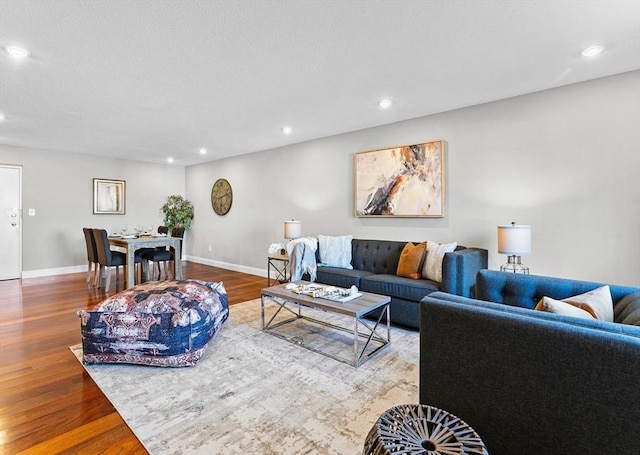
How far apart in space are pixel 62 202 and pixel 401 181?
6.51 meters

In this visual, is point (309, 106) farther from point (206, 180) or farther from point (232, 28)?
point (206, 180)

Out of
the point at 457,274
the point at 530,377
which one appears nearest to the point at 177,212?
the point at 457,274

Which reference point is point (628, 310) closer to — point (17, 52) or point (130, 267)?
point (17, 52)

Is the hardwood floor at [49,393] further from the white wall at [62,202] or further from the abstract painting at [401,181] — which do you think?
the abstract painting at [401,181]

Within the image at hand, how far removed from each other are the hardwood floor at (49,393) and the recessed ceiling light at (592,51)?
3.99 metres

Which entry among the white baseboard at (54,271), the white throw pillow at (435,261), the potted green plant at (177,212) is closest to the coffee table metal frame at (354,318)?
the white throw pillow at (435,261)

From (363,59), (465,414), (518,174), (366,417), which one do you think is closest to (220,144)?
(363,59)

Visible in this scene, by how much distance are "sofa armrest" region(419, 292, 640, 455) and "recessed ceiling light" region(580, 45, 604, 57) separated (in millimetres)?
2396

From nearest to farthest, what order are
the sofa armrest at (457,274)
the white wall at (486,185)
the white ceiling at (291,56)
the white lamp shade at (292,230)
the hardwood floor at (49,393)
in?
the hardwood floor at (49,393) < the white ceiling at (291,56) < the white wall at (486,185) < the sofa armrest at (457,274) < the white lamp shade at (292,230)

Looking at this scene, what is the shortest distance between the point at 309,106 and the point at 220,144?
256 cm

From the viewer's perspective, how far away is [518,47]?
7.88ft

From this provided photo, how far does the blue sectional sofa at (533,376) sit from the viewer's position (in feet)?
3.36

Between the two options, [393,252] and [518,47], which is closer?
[518,47]

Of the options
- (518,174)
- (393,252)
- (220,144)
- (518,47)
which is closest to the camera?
(518,47)
